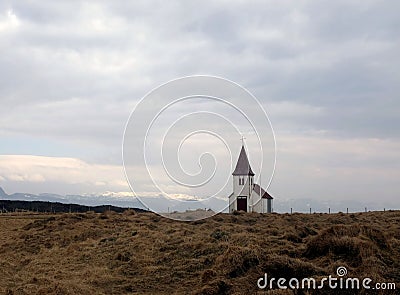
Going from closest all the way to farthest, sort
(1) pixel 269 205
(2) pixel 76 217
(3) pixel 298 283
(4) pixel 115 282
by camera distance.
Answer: (3) pixel 298 283
(4) pixel 115 282
(2) pixel 76 217
(1) pixel 269 205

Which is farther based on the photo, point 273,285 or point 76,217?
point 76,217

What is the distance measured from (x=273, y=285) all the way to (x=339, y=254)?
11.1 ft

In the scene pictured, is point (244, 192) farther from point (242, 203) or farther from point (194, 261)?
point (194, 261)

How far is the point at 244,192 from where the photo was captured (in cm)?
5081

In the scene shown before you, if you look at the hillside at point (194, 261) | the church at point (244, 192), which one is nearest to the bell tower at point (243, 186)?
the church at point (244, 192)

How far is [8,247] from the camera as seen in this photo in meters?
29.7

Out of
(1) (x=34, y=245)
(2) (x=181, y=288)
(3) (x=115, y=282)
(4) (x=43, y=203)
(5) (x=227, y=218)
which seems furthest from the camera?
(4) (x=43, y=203)

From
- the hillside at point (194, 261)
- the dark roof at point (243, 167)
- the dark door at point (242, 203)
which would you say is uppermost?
the dark roof at point (243, 167)

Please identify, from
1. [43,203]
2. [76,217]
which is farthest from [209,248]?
[43,203]

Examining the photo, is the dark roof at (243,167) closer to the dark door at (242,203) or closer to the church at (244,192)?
the church at (244,192)

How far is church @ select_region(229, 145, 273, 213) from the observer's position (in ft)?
166

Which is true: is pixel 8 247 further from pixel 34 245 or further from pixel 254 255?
pixel 254 255

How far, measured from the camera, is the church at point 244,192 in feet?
166

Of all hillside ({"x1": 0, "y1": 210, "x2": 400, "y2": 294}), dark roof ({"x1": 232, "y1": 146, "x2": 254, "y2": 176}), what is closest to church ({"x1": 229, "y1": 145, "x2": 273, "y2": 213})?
dark roof ({"x1": 232, "y1": 146, "x2": 254, "y2": 176})
